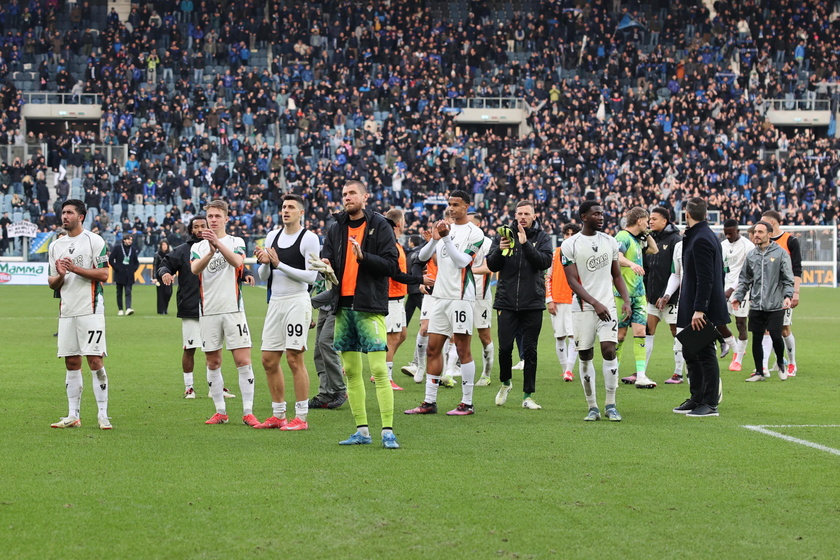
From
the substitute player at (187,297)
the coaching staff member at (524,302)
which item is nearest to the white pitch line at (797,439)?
the coaching staff member at (524,302)

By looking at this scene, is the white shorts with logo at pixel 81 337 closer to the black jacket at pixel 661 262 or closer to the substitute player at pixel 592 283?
the substitute player at pixel 592 283

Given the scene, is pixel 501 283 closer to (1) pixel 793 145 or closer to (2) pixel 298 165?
(2) pixel 298 165

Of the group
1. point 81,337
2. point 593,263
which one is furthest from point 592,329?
point 81,337

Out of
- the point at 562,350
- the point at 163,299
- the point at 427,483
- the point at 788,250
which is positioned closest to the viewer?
the point at 427,483

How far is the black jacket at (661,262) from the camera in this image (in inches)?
575

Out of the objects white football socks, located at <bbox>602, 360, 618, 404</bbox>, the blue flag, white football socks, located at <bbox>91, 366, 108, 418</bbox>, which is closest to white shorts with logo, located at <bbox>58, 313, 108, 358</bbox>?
white football socks, located at <bbox>91, 366, 108, 418</bbox>

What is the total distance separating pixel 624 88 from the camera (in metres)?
53.6

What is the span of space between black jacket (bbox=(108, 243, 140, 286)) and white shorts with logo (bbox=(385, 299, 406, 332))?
13.6 meters

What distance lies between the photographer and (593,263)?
1048 centimetres

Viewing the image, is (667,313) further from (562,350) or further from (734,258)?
(734,258)

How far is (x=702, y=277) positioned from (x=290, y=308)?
419 cm

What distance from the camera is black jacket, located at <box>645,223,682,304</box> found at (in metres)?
14.6

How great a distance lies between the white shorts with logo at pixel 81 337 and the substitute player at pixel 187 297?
2.12 m

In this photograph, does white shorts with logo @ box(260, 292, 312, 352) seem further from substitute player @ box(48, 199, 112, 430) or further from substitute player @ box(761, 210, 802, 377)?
substitute player @ box(761, 210, 802, 377)
